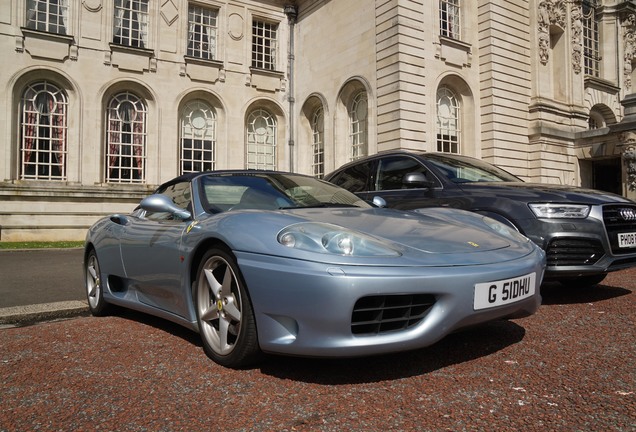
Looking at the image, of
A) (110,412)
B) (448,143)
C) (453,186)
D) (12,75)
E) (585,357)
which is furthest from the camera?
(448,143)

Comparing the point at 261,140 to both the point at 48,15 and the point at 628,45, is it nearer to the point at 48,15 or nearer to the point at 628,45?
the point at 48,15

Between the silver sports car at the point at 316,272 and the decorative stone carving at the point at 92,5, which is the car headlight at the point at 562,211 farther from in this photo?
the decorative stone carving at the point at 92,5

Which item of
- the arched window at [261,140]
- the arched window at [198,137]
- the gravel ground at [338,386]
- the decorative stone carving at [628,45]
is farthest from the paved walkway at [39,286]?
the decorative stone carving at [628,45]

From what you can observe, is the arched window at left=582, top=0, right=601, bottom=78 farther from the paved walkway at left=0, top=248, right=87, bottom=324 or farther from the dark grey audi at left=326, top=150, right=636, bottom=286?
the paved walkway at left=0, top=248, right=87, bottom=324

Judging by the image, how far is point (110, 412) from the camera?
6.97 ft

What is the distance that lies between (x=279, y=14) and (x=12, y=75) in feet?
32.8

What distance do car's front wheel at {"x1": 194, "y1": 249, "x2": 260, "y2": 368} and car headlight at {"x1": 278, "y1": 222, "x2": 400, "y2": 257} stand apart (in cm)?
38

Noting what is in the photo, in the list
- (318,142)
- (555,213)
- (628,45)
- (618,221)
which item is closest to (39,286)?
(555,213)

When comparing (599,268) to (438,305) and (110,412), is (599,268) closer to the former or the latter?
(438,305)

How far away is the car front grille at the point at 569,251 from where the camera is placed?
416 centimetres

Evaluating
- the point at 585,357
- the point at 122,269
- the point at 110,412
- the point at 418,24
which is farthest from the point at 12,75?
the point at 585,357

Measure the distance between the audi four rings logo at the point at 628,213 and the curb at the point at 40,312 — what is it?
511cm

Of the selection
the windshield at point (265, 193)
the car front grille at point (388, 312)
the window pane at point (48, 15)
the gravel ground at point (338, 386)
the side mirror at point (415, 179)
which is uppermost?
the window pane at point (48, 15)

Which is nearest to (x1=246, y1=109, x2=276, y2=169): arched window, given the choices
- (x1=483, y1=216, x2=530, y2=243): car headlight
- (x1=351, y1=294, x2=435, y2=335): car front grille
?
(x1=483, y1=216, x2=530, y2=243): car headlight
